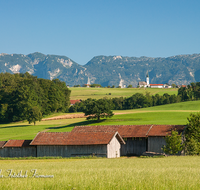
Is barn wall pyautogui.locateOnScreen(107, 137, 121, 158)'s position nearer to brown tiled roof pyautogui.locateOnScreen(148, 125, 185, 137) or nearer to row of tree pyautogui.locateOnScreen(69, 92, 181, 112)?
brown tiled roof pyautogui.locateOnScreen(148, 125, 185, 137)

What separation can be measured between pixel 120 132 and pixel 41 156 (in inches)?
545

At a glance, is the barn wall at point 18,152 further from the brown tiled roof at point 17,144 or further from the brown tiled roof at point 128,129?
the brown tiled roof at point 128,129

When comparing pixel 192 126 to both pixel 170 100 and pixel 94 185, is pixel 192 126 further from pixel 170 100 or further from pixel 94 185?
pixel 170 100

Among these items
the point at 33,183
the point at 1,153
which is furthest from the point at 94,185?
the point at 1,153

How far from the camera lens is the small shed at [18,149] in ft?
156

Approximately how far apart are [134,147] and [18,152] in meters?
19.6

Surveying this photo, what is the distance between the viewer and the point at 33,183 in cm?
857

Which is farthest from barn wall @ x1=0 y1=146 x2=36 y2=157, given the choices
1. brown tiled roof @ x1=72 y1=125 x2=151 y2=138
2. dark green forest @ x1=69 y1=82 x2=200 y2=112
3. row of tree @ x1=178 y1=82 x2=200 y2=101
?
row of tree @ x1=178 y1=82 x2=200 y2=101

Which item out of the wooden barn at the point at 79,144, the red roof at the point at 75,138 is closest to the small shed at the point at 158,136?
the wooden barn at the point at 79,144

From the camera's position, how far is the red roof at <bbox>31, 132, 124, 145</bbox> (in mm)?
43781

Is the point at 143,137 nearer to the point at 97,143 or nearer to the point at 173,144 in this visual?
the point at 173,144

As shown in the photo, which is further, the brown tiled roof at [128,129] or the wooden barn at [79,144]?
the brown tiled roof at [128,129]

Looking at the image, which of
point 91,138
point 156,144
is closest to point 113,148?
point 91,138

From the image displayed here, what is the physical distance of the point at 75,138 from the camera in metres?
45.2
